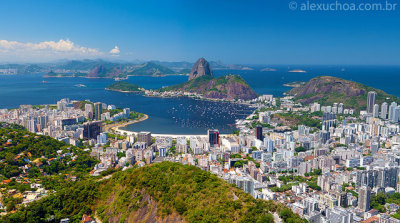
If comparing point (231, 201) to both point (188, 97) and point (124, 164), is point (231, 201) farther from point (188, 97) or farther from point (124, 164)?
point (188, 97)

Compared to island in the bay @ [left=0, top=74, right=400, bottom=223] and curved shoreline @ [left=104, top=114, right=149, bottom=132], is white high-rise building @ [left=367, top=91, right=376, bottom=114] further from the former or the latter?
curved shoreline @ [left=104, top=114, right=149, bottom=132]

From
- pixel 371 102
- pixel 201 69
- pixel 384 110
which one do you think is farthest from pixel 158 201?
pixel 201 69

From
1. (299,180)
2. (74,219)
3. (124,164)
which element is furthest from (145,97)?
(74,219)

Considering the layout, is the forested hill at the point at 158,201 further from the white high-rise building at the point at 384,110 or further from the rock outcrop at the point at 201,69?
the rock outcrop at the point at 201,69

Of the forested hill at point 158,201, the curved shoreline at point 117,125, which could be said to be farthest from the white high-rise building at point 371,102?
the forested hill at point 158,201

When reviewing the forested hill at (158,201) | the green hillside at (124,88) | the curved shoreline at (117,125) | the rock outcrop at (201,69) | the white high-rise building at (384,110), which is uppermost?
the rock outcrop at (201,69)

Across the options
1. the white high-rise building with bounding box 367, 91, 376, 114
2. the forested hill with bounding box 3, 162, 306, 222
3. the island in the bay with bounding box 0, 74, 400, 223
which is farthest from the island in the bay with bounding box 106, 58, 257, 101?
the forested hill with bounding box 3, 162, 306, 222
